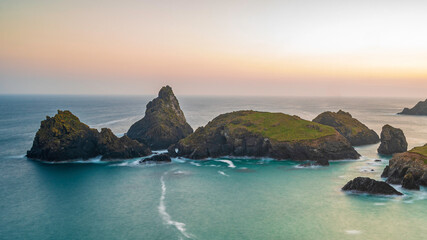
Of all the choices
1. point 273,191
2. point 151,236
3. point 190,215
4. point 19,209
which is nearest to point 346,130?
point 273,191

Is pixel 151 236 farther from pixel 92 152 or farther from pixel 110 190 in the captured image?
pixel 92 152

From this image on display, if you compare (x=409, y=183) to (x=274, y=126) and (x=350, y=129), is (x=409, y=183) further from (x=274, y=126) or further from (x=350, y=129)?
(x=350, y=129)

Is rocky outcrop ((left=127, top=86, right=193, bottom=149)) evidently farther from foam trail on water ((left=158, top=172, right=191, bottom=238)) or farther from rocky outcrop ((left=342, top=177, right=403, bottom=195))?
rocky outcrop ((left=342, top=177, right=403, bottom=195))

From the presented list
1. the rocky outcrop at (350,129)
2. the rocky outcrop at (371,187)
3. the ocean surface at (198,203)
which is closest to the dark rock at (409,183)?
the ocean surface at (198,203)

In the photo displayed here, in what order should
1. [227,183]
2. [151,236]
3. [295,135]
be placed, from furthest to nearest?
[295,135] < [227,183] < [151,236]

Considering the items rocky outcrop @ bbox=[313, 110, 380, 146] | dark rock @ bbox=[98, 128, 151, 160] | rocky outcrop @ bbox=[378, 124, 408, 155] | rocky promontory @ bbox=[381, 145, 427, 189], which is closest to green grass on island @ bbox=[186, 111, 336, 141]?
rocky outcrop @ bbox=[378, 124, 408, 155]

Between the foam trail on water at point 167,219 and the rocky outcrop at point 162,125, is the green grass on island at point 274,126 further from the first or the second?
the foam trail on water at point 167,219
